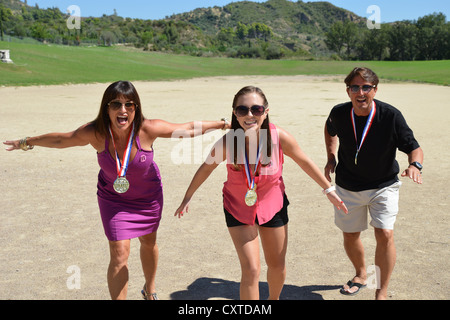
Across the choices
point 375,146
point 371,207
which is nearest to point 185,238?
point 371,207

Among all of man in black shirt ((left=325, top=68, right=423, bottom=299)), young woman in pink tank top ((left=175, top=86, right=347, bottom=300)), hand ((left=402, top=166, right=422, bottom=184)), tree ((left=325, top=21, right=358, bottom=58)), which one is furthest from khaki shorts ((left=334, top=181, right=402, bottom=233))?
tree ((left=325, top=21, right=358, bottom=58))

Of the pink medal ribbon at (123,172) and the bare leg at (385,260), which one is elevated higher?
the pink medal ribbon at (123,172)

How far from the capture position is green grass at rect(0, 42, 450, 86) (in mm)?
39781

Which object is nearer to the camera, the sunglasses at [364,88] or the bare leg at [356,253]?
the sunglasses at [364,88]

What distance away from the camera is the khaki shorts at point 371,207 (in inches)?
165

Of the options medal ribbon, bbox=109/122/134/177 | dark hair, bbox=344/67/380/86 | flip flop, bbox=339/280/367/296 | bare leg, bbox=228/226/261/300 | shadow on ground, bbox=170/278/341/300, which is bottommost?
shadow on ground, bbox=170/278/341/300

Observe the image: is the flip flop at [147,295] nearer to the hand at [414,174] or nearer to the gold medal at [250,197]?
the gold medal at [250,197]

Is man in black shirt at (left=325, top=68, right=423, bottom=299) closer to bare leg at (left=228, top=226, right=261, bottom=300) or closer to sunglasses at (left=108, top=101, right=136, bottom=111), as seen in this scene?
bare leg at (left=228, top=226, right=261, bottom=300)

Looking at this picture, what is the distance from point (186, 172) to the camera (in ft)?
32.0

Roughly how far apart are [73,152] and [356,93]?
28.5ft

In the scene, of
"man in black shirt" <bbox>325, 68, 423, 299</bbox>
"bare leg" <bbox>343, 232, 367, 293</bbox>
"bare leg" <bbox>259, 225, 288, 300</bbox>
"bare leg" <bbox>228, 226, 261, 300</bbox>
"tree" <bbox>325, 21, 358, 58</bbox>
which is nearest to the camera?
"bare leg" <bbox>228, 226, 261, 300</bbox>

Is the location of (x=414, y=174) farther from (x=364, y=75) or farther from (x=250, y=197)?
(x=250, y=197)

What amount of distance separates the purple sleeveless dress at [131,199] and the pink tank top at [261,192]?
704 millimetres

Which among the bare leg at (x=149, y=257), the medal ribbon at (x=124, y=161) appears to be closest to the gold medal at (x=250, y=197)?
the medal ribbon at (x=124, y=161)
